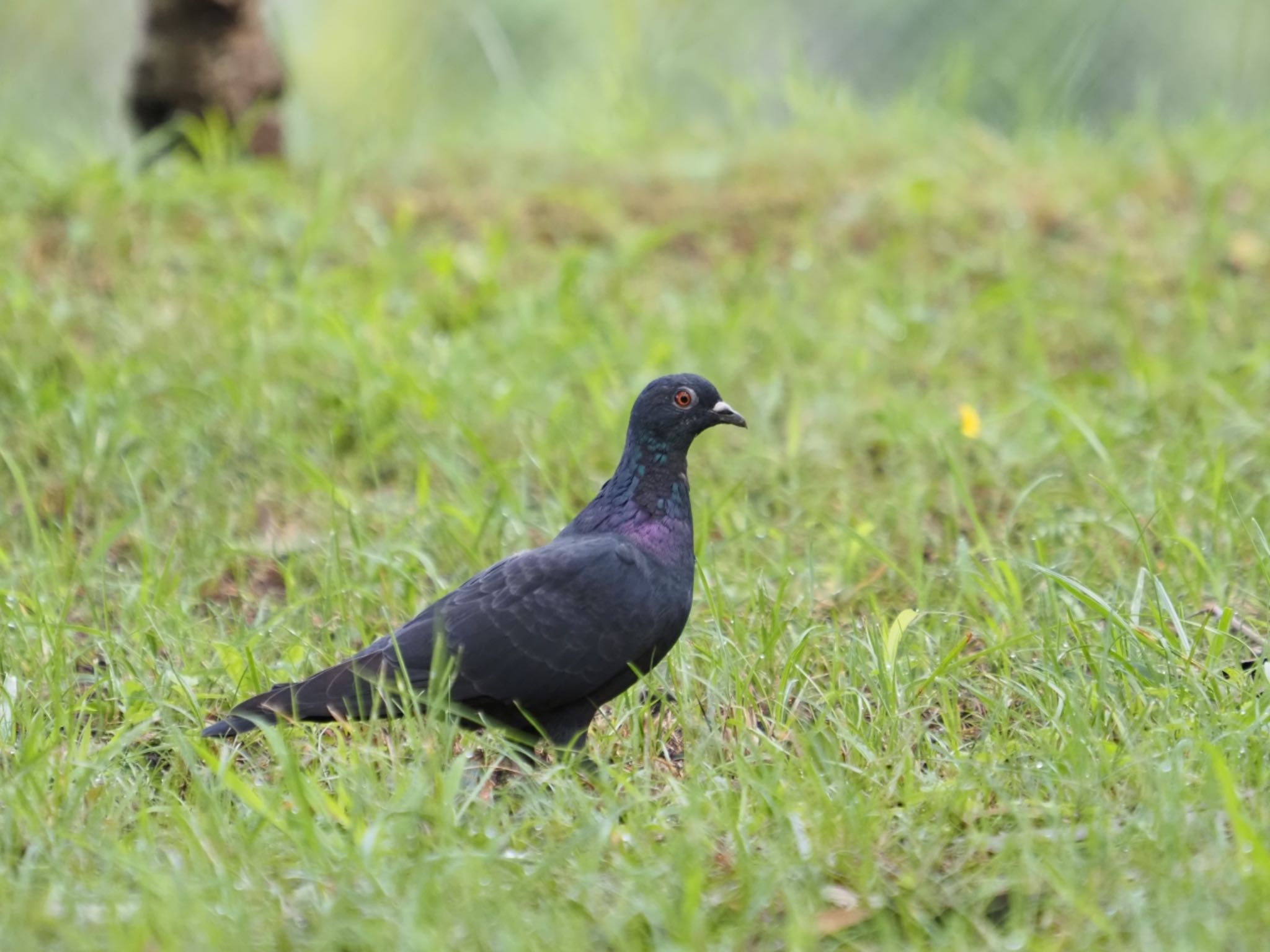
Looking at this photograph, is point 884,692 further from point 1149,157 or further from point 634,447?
point 1149,157

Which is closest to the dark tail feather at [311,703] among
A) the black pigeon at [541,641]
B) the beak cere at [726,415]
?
the black pigeon at [541,641]

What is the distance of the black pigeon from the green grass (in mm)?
97

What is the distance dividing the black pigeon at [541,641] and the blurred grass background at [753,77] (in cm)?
425

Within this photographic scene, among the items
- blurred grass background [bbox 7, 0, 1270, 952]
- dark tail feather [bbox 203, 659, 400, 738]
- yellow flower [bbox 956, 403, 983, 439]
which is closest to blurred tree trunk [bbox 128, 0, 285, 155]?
blurred grass background [bbox 7, 0, 1270, 952]

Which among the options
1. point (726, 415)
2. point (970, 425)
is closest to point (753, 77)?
point (970, 425)

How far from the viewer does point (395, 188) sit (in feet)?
21.8

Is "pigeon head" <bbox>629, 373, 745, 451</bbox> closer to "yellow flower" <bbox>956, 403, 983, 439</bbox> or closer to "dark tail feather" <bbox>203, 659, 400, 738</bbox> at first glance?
"dark tail feather" <bbox>203, 659, 400, 738</bbox>

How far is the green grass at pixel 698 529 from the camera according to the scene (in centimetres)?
232

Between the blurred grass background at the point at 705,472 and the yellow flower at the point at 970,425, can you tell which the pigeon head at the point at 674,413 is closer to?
the blurred grass background at the point at 705,472

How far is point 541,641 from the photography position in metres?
2.90

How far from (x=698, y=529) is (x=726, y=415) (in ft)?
2.42

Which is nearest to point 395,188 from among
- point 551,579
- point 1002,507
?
point 1002,507

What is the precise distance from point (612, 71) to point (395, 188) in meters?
1.95

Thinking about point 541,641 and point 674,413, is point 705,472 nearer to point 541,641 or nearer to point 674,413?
point 674,413
